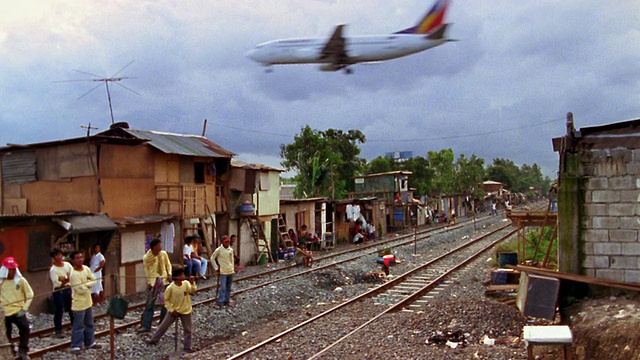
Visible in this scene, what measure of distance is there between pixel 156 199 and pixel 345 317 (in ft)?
29.7

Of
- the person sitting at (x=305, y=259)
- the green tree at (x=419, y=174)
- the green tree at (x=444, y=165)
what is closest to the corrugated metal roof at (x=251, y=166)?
the person sitting at (x=305, y=259)

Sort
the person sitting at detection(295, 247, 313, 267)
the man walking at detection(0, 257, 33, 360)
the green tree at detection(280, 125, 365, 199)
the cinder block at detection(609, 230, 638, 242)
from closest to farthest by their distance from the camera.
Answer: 1. the man walking at detection(0, 257, 33, 360)
2. the cinder block at detection(609, 230, 638, 242)
3. the person sitting at detection(295, 247, 313, 267)
4. the green tree at detection(280, 125, 365, 199)

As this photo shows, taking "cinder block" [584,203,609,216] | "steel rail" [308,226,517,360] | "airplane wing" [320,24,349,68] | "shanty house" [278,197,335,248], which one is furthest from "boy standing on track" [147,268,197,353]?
"shanty house" [278,197,335,248]

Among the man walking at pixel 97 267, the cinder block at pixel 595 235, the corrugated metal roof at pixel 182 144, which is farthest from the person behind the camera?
the corrugated metal roof at pixel 182 144

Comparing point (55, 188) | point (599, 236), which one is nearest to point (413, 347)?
point (599, 236)

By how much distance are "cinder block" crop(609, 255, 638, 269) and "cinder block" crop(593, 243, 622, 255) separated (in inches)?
4.4

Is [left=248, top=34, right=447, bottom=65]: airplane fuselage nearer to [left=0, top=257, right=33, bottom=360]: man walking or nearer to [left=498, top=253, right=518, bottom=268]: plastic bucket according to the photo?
[left=0, top=257, right=33, bottom=360]: man walking

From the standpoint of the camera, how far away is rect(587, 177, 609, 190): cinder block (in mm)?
11195

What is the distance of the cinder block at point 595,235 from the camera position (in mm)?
11133

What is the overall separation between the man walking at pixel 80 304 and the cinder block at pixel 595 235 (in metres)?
9.37

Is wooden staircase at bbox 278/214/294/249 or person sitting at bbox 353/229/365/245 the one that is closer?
wooden staircase at bbox 278/214/294/249

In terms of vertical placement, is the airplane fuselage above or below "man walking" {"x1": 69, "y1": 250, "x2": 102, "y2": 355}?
above

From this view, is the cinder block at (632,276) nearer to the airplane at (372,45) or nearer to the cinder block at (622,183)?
the cinder block at (622,183)

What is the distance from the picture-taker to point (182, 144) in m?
22.1
